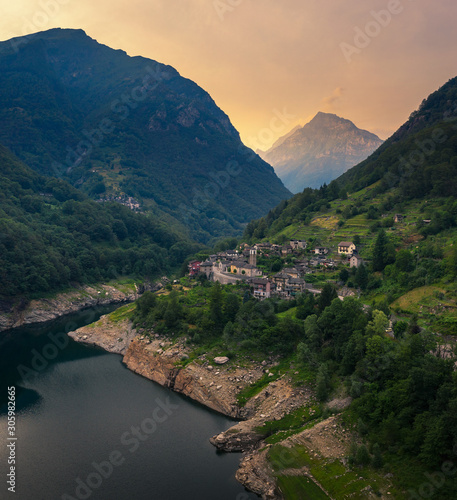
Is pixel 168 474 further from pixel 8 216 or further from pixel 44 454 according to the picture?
pixel 8 216

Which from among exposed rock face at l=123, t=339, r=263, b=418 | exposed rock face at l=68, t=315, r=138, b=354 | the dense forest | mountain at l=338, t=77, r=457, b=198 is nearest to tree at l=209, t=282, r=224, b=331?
the dense forest

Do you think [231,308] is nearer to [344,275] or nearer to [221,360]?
[221,360]

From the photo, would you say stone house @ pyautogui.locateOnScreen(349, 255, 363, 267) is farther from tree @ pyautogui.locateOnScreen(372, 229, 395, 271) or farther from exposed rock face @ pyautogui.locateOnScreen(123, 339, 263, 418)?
exposed rock face @ pyautogui.locateOnScreen(123, 339, 263, 418)

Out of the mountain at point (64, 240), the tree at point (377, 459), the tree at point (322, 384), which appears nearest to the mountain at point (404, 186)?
the mountain at point (64, 240)

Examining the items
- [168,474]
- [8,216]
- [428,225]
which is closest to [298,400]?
[168,474]

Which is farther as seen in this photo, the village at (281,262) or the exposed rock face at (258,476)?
the village at (281,262)

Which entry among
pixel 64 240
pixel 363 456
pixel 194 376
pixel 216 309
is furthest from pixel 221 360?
pixel 64 240

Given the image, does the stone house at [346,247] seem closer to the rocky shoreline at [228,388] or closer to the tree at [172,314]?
the rocky shoreline at [228,388]
